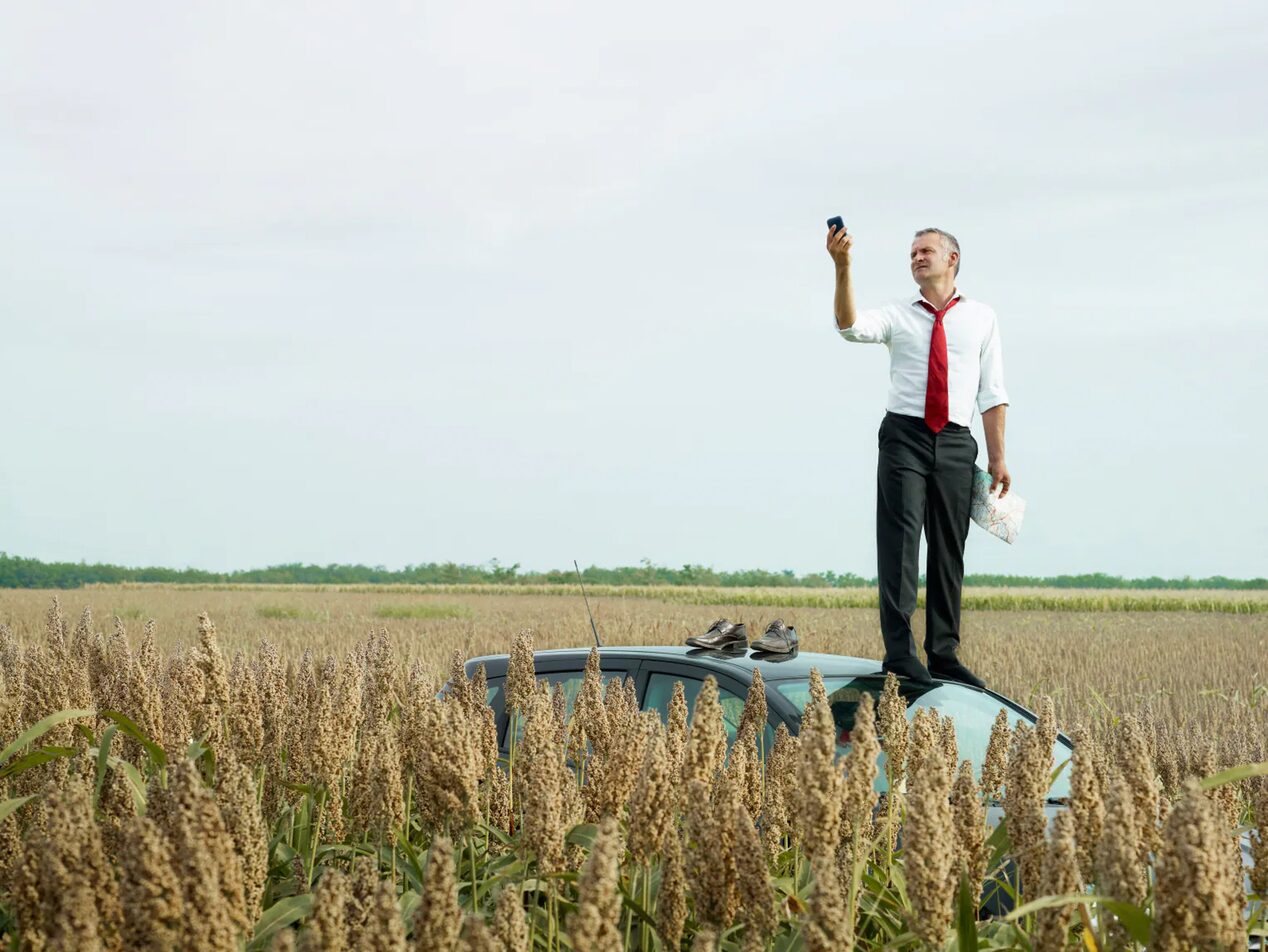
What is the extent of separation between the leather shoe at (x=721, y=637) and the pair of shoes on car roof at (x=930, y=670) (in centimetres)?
87

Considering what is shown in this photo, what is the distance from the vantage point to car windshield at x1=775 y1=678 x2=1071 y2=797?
5785 millimetres

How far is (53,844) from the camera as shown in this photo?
1.98m

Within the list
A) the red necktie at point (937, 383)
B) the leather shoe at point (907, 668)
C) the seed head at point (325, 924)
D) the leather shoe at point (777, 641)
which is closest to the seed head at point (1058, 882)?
the seed head at point (325, 924)

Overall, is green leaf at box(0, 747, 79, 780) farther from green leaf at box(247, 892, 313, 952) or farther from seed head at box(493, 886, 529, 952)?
seed head at box(493, 886, 529, 952)

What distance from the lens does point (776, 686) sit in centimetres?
600

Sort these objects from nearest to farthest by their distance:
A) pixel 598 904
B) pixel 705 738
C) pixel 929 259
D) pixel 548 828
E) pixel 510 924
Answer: pixel 598 904, pixel 510 924, pixel 548 828, pixel 705 738, pixel 929 259

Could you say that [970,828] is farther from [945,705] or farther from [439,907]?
[945,705]

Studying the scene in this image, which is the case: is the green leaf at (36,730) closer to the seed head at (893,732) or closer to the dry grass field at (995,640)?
the seed head at (893,732)

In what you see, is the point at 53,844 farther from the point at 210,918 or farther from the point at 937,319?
the point at 937,319

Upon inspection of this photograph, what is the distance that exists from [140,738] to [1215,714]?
11.8 meters

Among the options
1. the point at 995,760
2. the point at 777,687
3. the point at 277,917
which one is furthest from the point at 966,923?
the point at 777,687

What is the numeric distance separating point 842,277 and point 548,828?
243 inches

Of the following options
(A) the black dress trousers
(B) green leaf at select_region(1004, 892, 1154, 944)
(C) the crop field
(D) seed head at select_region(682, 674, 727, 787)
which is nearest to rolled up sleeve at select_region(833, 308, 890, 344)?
(A) the black dress trousers

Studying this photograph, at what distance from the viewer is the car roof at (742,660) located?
625 cm
